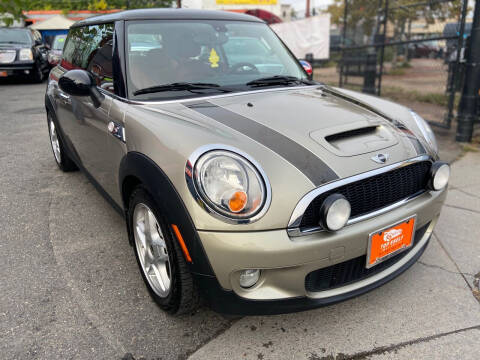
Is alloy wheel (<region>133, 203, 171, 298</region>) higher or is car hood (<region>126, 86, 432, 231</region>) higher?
car hood (<region>126, 86, 432, 231</region>)

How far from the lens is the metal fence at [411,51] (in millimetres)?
6223

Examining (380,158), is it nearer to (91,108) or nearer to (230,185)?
(230,185)

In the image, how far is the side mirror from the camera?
103 inches

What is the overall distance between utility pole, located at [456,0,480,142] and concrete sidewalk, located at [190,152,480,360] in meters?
3.34

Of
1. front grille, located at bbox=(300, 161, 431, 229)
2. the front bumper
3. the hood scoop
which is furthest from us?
the hood scoop

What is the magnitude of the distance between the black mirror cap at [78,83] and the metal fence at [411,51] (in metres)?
4.84

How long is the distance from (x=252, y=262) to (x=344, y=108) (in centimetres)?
124

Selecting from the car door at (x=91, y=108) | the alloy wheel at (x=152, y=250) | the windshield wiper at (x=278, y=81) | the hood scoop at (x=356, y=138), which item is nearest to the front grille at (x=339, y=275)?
the hood scoop at (x=356, y=138)

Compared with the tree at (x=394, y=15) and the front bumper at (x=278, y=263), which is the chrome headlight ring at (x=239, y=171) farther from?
the tree at (x=394, y=15)

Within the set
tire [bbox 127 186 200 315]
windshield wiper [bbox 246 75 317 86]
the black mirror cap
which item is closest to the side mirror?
the black mirror cap

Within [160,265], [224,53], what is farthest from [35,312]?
[224,53]

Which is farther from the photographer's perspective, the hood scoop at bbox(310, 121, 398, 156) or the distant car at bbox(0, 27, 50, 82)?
the distant car at bbox(0, 27, 50, 82)

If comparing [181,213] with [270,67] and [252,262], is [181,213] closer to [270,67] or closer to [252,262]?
[252,262]

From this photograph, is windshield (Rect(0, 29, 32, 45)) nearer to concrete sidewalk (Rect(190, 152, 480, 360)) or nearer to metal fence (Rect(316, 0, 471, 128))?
metal fence (Rect(316, 0, 471, 128))
